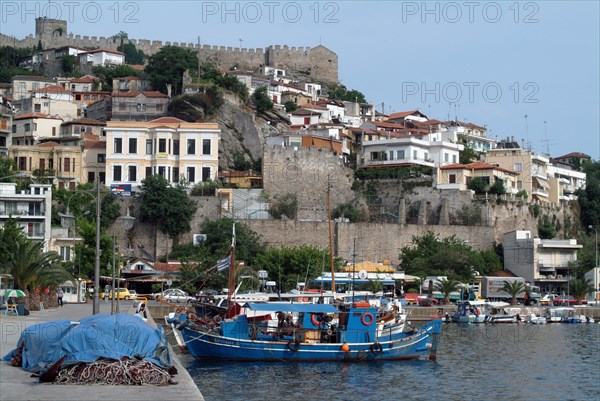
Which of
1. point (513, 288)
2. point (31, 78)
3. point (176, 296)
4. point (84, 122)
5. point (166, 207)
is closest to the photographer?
point (176, 296)

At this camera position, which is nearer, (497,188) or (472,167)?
(497,188)

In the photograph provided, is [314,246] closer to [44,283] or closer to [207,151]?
[207,151]

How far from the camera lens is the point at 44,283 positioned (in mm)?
43688

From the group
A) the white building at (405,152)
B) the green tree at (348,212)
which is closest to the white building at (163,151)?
the green tree at (348,212)

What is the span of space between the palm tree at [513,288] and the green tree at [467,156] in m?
16.7

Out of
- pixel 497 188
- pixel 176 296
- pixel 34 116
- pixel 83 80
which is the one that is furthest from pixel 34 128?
pixel 497 188

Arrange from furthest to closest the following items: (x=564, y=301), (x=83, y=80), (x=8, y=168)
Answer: (x=83, y=80) → (x=8, y=168) → (x=564, y=301)

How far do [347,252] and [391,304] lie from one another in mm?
27396

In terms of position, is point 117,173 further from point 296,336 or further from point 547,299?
point 296,336

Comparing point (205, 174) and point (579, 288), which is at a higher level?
point (205, 174)

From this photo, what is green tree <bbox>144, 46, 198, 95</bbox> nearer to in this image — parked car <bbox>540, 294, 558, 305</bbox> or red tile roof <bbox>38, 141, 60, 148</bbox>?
red tile roof <bbox>38, 141, 60, 148</bbox>

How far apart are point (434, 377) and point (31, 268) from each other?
16.3m

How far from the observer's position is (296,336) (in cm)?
3978

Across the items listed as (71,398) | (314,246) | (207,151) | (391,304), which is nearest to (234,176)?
(207,151)
